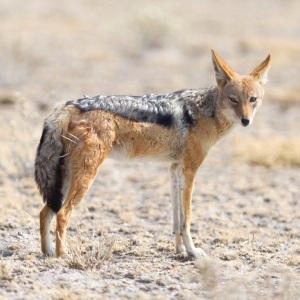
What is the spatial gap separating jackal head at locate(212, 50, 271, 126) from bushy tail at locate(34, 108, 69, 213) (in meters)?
1.84

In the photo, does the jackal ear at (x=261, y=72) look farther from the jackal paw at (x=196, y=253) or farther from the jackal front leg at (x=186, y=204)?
the jackal paw at (x=196, y=253)

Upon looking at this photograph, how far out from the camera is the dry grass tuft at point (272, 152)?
1068 cm

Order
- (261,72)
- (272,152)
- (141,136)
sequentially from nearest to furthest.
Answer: (141,136) < (261,72) < (272,152)

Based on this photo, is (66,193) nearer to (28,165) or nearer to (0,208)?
(0,208)

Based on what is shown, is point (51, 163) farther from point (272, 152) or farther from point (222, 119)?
point (272, 152)

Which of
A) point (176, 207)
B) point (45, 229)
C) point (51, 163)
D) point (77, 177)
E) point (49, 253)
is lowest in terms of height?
point (49, 253)

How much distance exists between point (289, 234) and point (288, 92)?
29.7 ft

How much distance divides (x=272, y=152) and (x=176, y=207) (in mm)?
4919

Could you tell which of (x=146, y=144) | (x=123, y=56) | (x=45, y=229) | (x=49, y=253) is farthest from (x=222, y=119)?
(x=123, y=56)

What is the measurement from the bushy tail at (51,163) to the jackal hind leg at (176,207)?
140 centimetres

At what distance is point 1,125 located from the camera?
12242 mm

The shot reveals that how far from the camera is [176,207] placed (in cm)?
645

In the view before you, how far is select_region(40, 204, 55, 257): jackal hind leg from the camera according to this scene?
569 cm

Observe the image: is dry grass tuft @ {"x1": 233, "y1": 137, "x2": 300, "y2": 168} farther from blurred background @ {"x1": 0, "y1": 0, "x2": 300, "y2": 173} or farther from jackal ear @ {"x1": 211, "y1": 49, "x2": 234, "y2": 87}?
jackal ear @ {"x1": 211, "y1": 49, "x2": 234, "y2": 87}
